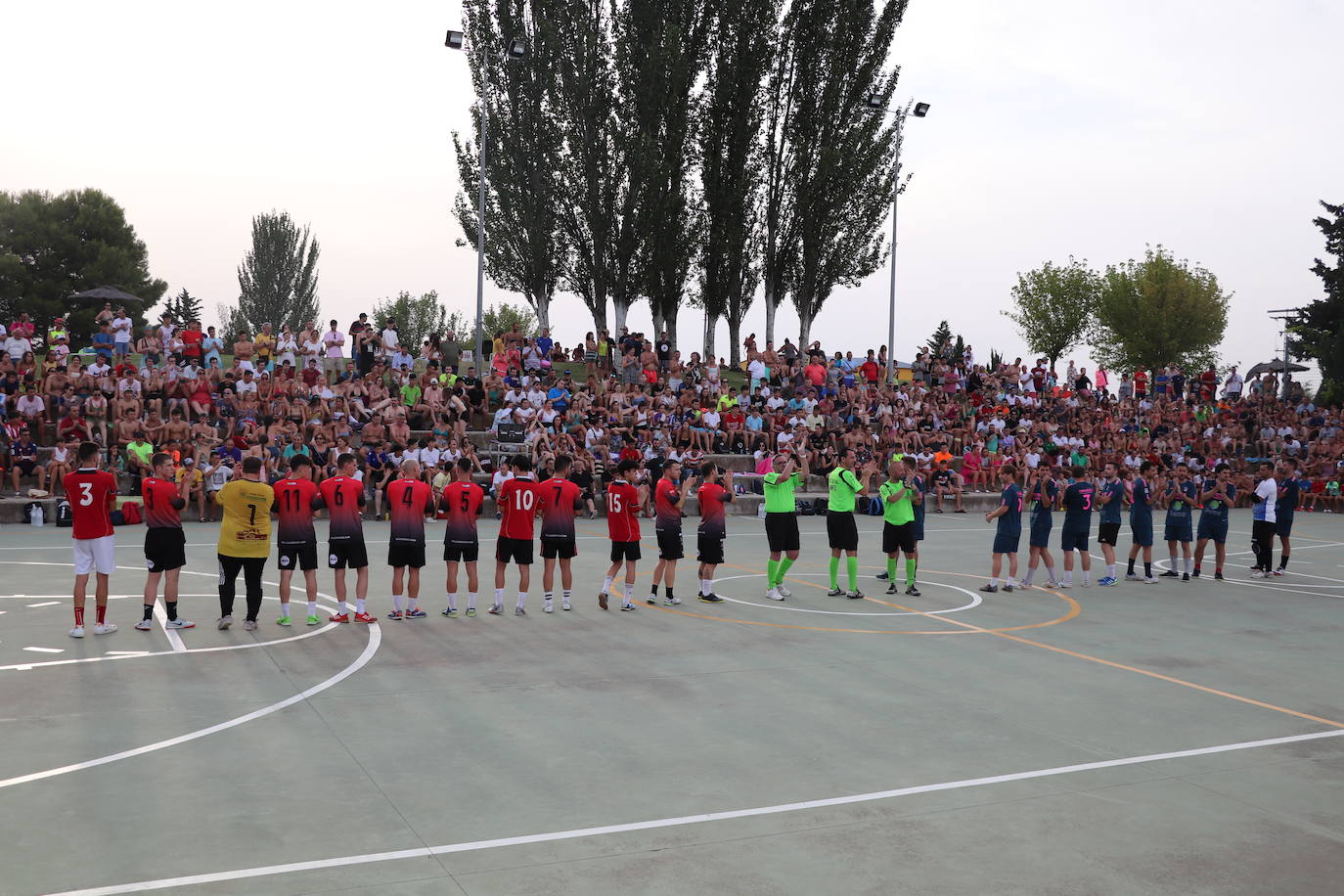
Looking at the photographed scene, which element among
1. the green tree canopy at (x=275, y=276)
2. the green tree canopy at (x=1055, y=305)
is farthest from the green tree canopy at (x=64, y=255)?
the green tree canopy at (x=1055, y=305)

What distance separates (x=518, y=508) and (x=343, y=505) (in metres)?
1.98

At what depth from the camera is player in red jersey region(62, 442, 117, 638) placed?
430 inches

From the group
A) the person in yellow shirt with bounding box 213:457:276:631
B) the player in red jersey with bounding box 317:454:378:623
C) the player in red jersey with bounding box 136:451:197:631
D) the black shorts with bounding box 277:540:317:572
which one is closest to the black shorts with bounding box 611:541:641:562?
the player in red jersey with bounding box 317:454:378:623

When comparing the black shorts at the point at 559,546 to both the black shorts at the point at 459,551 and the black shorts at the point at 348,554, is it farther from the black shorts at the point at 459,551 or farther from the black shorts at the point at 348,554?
the black shorts at the point at 348,554

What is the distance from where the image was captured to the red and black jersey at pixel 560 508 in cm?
1305

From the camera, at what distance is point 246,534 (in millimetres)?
11492

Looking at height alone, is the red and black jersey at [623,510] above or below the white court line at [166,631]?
above

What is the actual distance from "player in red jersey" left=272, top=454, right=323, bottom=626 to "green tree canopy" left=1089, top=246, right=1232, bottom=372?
Result: 62.7m

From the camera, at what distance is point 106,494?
11070 millimetres

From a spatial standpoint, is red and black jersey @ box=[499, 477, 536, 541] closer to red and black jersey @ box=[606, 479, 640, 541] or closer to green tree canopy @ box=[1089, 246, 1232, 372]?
red and black jersey @ box=[606, 479, 640, 541]

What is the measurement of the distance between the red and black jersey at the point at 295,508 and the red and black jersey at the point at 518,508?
2.12 metres

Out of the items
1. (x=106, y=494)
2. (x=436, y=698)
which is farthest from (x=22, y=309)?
(x=436, y=698)

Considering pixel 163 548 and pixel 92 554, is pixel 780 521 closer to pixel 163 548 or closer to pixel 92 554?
pixel 163 548

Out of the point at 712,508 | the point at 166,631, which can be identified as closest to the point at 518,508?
the point at 712,508
